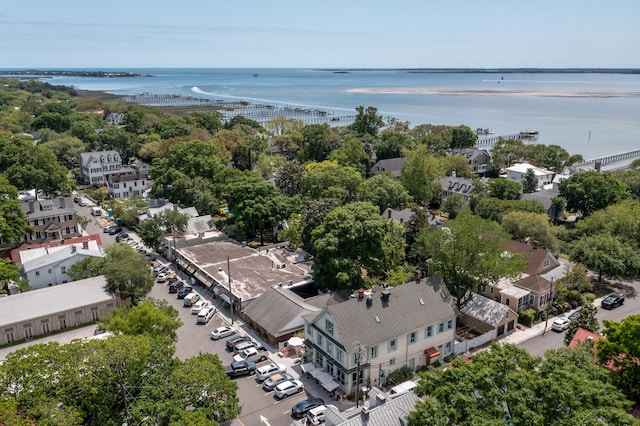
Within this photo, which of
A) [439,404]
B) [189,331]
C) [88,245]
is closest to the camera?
[439,404]

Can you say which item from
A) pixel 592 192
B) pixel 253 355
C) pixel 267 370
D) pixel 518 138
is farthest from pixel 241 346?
pixel 518 138

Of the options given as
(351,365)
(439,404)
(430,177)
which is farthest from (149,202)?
(439,404)

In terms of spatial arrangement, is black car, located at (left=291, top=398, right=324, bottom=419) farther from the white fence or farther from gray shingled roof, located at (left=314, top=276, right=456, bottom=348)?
the white fence

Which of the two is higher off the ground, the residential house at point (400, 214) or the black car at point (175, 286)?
the residential house at point (400, 214)

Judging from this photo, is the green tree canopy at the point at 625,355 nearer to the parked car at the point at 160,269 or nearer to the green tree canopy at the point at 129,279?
the green tree canopy at the point at 129,279

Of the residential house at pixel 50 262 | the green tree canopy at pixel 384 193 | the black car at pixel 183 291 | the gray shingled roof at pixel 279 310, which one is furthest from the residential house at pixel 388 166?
the residential house at pixel 50 262

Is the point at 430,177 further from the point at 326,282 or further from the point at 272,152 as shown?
the point at 272,152

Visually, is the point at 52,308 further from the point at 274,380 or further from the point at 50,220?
the point at 50,220
